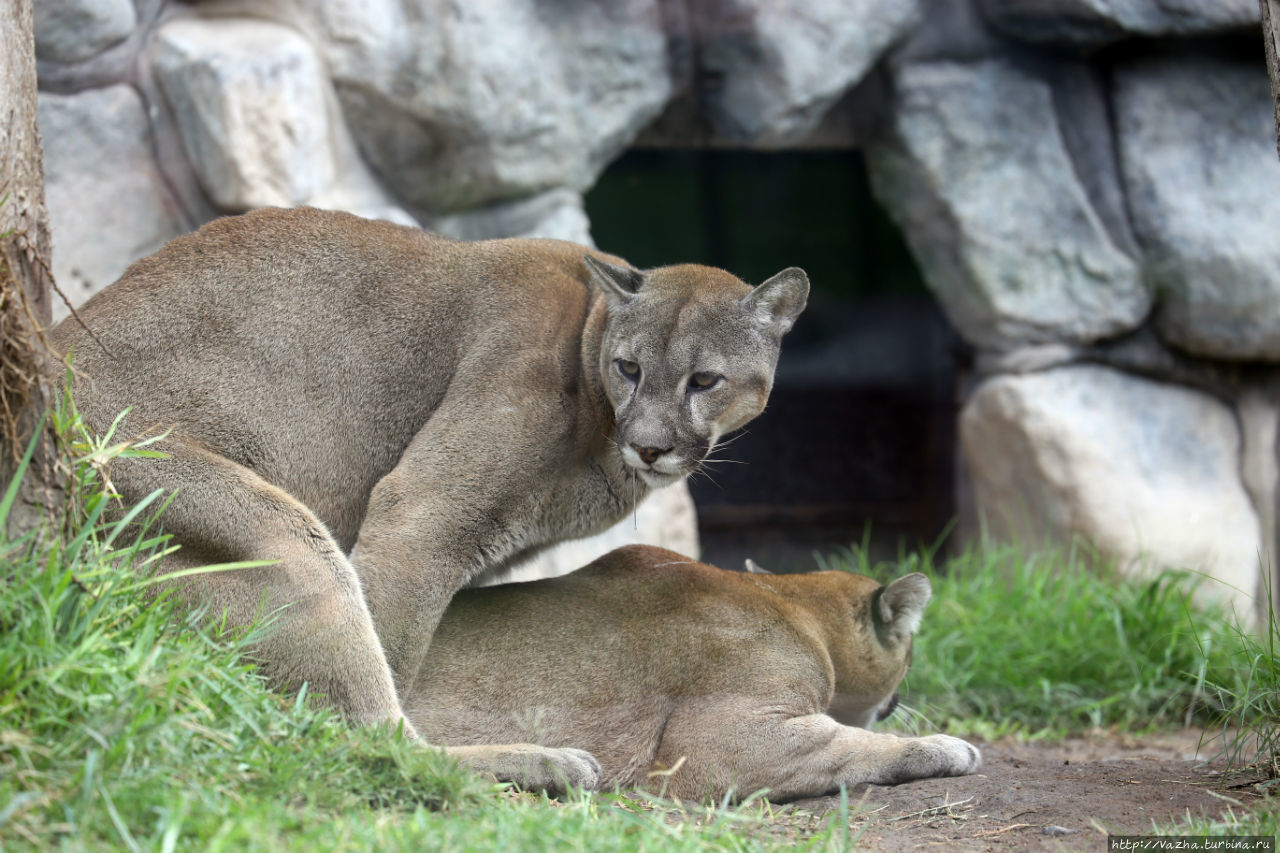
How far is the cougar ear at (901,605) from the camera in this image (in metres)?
4.56

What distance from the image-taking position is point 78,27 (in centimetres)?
600

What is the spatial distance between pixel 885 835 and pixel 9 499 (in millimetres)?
2626

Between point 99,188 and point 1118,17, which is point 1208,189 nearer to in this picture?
point 1118,17

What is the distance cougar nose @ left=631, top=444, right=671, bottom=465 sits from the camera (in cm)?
410

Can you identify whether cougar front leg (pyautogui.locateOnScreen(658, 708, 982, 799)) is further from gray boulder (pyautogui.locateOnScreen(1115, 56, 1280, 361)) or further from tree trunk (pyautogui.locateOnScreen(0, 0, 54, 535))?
gray boulder (pyautogui.locateOnScreen(1115, 56, 1280, 361))

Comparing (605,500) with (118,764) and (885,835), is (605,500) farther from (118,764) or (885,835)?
(118,764)

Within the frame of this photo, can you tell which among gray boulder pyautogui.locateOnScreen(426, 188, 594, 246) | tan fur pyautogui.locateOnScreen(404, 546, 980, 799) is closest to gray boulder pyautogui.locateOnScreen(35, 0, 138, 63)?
gray boulder pyautogui.locateOnScreen(426, 188, 594, 246)

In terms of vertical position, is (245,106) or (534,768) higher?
(245,106)

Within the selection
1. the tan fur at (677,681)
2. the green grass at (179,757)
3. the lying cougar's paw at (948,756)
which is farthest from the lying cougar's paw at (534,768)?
the lying cougar's paw at (948,756)

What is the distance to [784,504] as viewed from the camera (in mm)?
9867

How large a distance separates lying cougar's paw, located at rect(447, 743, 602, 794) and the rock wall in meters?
2.99

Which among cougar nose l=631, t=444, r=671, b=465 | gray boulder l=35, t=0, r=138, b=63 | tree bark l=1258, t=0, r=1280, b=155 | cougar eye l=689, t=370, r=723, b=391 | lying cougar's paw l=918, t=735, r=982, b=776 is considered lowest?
lying cougar's paw l=918, t=735, r=982, b=776

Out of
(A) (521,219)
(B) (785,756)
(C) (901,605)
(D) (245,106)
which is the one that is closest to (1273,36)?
(C) (901,605)

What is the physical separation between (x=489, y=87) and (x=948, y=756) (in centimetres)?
442
